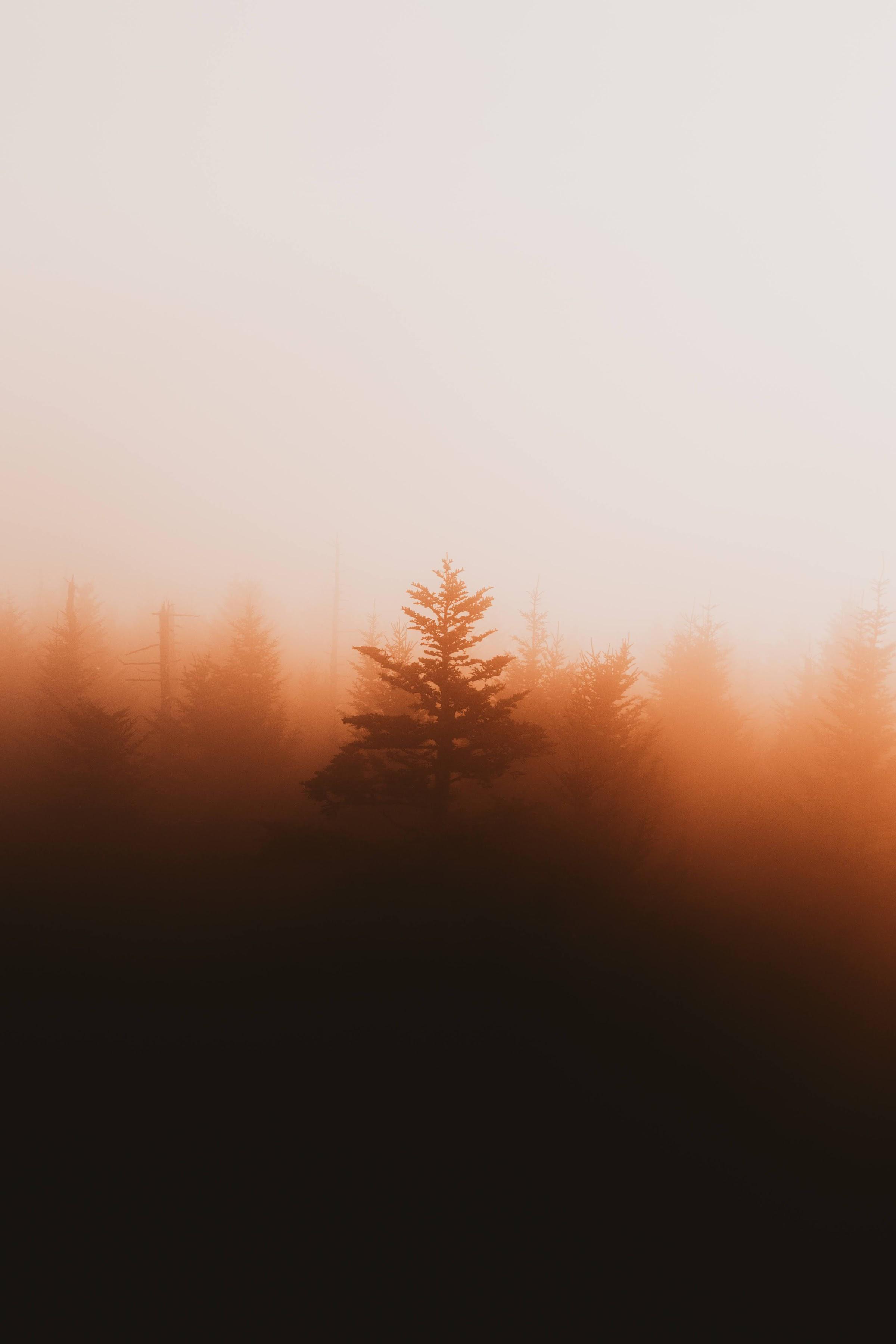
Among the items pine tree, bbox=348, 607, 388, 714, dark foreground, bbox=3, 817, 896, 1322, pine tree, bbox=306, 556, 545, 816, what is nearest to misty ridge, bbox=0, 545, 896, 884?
pine tree, bbox=306, 556, 545, 816

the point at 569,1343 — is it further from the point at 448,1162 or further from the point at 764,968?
the point at 764,968

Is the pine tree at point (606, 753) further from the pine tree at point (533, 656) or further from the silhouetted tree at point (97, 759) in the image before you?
the silhouetted tree at point (97, 759)

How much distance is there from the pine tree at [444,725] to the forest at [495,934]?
0.28 feet

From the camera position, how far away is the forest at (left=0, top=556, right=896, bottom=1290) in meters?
11.0

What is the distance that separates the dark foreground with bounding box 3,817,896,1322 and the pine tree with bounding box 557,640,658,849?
5.75 feet

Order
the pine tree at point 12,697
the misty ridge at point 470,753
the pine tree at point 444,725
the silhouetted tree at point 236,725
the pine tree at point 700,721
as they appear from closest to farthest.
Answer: the pine tree at point 444,725 < the misty ridge at point 470,753 < the silhouetted tree at point 236,725 < the pine tree at point 12,697 < the pine tree at point 700,721

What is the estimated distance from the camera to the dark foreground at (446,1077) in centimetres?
879

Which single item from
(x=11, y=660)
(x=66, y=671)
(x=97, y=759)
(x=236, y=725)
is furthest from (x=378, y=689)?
(x=11, y=660)

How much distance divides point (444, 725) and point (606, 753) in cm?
645

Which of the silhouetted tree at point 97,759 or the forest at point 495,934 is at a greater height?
the silhouetted tree at point 97,759

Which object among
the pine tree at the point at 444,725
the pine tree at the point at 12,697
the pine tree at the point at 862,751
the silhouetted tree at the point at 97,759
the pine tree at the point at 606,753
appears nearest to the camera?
the pine tree at the point at 444,725

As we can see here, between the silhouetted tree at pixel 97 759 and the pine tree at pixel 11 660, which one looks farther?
the pine tree at pixel 11 660

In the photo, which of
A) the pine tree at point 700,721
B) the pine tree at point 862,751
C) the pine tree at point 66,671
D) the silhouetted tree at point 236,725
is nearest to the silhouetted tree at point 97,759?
the silhouetted tree at point 236,725

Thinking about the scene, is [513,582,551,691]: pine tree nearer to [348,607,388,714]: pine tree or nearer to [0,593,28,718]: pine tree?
[348,607,388,714]: pine tree
